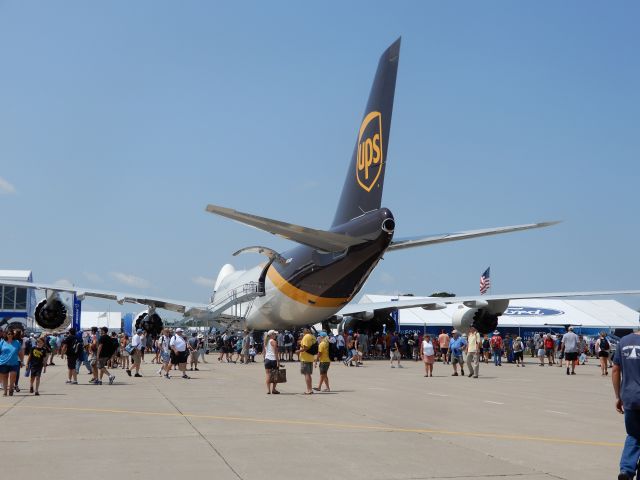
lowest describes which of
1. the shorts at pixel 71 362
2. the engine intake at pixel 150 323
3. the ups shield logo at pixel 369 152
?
the shorts at pixel 71 362

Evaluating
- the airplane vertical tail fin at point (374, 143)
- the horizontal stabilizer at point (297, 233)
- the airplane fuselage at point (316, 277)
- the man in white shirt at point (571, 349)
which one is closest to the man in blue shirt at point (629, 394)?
the horizontal stabilizer at point (297, 233)

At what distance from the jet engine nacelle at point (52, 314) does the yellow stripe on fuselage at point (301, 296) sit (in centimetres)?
1130

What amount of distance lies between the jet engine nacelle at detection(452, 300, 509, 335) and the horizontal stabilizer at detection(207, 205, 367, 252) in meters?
12.3

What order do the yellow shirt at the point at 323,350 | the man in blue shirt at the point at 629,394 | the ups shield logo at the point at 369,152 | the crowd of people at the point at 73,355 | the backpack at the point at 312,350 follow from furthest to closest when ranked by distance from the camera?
the ups shield logo at the point at 369,152 → the yellow shirt at the point at 323,350 → the backpack at the point at 312,350 → the crowd of people at the point at 73,355 → the man in blue shirt at the point at 629,394

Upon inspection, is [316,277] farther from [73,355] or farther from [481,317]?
[481,317]

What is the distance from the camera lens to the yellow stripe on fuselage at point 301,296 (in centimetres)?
2844

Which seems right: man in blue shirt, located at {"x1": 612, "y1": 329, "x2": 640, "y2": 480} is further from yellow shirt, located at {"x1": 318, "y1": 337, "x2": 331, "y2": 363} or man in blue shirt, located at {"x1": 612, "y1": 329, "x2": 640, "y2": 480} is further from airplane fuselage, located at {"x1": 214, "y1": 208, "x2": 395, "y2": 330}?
airplane fuselage, located at {"x1": 214, "y1": 208, "x2": 395, "y2": 330}

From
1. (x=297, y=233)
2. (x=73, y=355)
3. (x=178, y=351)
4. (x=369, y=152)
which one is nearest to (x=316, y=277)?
(x=369, y=152)

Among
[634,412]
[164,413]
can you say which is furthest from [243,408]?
[634,412]

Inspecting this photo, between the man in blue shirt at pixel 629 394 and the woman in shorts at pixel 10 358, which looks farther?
the woman in shorts at pixel 10 358

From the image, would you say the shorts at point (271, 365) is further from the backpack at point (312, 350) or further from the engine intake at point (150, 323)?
the engine intake at point (150, 323)

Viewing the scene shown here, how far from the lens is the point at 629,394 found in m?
6.61

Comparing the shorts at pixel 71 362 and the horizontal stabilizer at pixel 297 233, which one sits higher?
the horizontal stabilizer at pixel 297 233

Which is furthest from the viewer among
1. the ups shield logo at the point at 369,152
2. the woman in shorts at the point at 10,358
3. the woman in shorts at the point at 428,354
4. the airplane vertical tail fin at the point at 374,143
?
the ups shield logo at the point at 369,152
